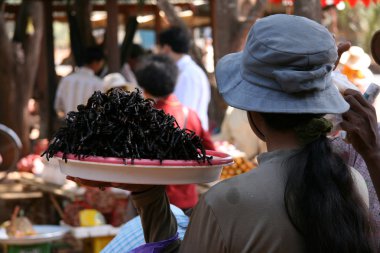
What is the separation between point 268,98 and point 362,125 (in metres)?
0.32

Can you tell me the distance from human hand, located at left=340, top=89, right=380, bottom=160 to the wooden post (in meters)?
8.74

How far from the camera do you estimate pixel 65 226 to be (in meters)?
6.38

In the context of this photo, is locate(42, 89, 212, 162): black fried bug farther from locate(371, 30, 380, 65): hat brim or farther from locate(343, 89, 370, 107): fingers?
locate(371, 30, 380, 65): hat brim

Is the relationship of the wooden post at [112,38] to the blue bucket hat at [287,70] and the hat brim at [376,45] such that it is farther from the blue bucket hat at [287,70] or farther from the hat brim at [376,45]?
the blue bucket hat at [287,70]

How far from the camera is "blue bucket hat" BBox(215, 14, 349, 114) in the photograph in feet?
6.34

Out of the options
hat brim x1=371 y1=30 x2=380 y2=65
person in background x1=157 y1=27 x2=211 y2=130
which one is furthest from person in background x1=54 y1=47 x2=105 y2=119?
hat brim x1=371 y1=30 x2=380 y2=65

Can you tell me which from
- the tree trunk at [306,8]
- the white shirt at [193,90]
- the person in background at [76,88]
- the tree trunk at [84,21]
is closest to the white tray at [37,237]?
the white shirt at [193,90]

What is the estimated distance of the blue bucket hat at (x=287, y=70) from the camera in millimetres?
1932

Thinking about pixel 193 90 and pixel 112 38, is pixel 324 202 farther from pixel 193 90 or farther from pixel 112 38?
pixel 112 38

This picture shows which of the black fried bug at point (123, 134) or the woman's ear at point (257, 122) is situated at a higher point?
the woman's ear at point (257, 122)

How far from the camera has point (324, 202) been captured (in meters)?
1.87

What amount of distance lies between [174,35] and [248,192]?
5102 millimetres

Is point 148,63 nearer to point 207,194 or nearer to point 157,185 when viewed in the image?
point 157,185

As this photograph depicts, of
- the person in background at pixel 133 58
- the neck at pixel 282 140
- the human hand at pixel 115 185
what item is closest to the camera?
the neck at pixel 282 140
